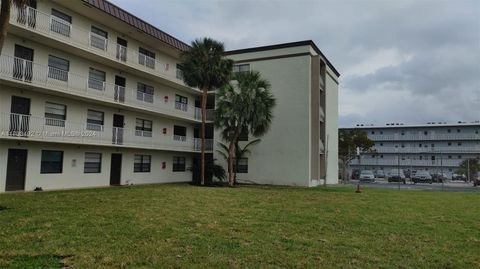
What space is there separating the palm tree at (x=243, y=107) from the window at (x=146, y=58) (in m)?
5.72

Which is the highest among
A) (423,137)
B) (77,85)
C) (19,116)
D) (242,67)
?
(242,67)

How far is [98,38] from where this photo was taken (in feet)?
79.4

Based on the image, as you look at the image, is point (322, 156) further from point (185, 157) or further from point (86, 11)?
point (86, 11)

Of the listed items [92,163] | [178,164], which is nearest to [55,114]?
[92,163]

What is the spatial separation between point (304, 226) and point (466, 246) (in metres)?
3.82

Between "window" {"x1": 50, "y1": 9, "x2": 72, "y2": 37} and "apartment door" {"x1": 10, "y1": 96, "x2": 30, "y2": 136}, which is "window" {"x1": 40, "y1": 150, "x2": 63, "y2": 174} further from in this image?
"window" {"x1": 50, "y1": 9, "x2": 72, "y2": 37}

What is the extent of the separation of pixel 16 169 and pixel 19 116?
295 centimetres

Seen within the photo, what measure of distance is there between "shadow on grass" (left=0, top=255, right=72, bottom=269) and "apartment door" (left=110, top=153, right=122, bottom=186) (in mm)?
20777

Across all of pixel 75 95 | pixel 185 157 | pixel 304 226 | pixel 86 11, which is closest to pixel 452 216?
pixel 304 226

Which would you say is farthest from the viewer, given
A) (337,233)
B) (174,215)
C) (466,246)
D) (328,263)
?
(174,215)

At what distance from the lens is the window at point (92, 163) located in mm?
24328

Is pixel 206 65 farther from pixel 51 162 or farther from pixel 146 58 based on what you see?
pixel 51 162

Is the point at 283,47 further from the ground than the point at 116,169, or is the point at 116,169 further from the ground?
the point at 283,47

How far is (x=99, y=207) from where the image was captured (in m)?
12.6
